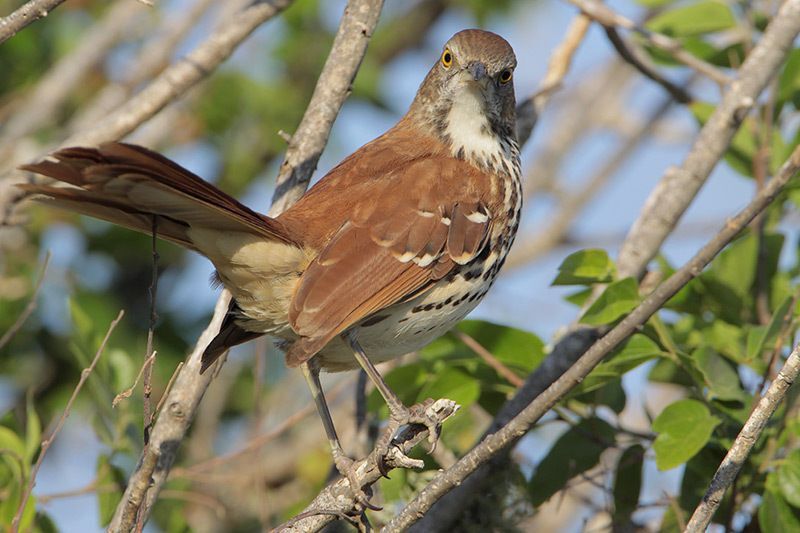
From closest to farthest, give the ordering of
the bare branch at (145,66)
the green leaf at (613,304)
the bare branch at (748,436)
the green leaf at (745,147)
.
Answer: the bare branch at (748,436), the green leaf at (613,304), the green leaf at (745,147), the bare branch at (145,66)

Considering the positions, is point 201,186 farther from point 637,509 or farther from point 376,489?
point 637,509

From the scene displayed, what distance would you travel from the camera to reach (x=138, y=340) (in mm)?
5125

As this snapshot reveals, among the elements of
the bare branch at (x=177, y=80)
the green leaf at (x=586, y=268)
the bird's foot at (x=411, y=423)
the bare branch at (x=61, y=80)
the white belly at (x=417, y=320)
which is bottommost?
the bird's foot at (x=411, y=423)

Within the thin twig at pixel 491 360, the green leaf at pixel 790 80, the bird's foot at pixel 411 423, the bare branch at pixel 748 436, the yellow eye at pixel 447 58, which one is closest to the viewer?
the bare branch at pixel 748 436

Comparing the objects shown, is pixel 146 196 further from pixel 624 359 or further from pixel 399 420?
pixel 624 359

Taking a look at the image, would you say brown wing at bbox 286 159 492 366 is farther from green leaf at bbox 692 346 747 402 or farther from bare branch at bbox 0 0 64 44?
bare branch at bbox 0 0 64 44

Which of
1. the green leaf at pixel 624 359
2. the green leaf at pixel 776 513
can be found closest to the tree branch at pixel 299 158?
the green leaf at pixel 624 359

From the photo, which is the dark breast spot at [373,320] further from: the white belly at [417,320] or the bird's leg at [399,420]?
the bird's leg at [399,420]

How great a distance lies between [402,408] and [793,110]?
2163 millimetres

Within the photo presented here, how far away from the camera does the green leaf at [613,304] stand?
332 cm

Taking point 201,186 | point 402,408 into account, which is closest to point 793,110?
point 402,408

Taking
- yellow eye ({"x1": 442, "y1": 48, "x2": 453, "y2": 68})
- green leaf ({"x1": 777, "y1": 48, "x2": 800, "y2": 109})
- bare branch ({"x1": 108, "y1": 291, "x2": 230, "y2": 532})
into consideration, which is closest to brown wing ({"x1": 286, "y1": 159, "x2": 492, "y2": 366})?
bare branch ({"x1": 108, "y1": 291, "x2": 230, "y2": 532})

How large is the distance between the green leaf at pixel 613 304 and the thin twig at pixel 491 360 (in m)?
0.49

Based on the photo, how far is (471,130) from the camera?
386cm
